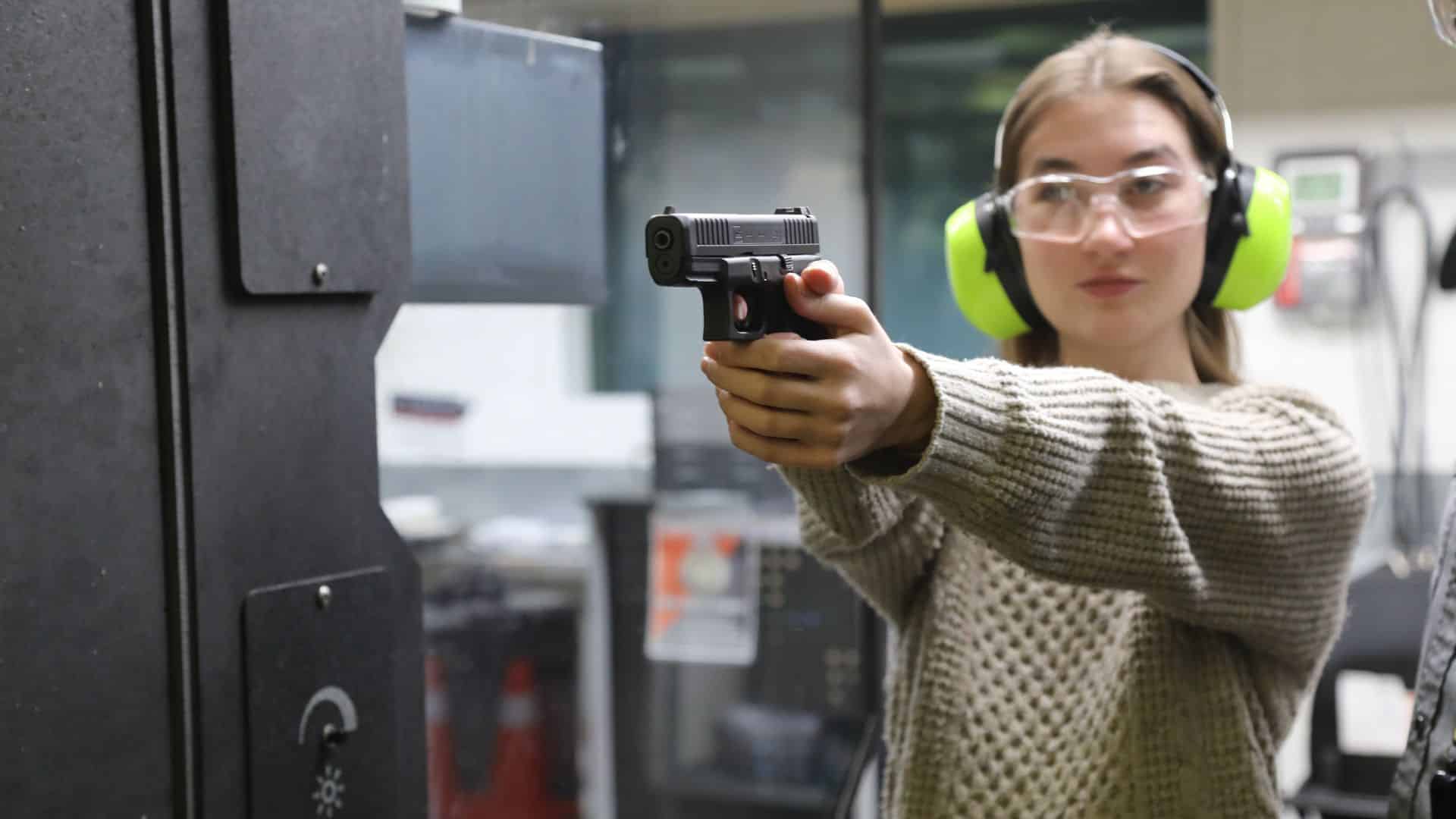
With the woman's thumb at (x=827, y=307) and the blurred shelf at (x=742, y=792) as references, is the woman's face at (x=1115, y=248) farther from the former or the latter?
the blurred shelf at (x=742, y=792)

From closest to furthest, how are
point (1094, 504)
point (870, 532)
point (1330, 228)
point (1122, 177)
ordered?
1. point (1094, 504)
2. point (870, 532)
3. point (1122, 177)
4. point (1330, 228)

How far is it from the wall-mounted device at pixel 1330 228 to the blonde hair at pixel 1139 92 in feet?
6.49

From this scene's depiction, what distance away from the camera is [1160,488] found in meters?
0.96

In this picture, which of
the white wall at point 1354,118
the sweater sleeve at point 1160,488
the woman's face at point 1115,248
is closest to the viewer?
the sweater sleeve at point 1160,488

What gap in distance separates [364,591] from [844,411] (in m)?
0.48

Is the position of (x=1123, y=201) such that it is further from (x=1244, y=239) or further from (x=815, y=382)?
(x=815, y=382)

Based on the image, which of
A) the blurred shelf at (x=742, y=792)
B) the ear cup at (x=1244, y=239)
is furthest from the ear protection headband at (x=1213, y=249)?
the blurred shelf at (x=742, y=792)

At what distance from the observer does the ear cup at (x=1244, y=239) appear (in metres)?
1.20

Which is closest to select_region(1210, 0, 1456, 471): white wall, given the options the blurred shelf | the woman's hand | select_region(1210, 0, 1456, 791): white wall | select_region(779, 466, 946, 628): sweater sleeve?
select_region(1210, 0, 1456, 791): white wall

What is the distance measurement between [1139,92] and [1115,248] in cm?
15

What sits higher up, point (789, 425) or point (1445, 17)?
point (1445, 17)

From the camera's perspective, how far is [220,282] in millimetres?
967

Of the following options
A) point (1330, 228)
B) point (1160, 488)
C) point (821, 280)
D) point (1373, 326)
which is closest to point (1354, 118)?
point (1330, 228)

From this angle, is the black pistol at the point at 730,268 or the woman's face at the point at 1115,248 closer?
the black pistol at the point at 730,268
